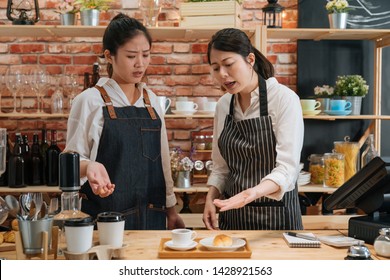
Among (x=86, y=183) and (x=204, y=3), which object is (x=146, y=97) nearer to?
(x=86, y=183)

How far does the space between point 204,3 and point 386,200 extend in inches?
73.6

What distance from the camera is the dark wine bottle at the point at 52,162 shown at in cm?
351

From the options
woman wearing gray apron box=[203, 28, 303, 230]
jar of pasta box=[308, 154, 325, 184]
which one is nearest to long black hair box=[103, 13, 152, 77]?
woman wearing gray apron box=[203, 28, 303, 230]

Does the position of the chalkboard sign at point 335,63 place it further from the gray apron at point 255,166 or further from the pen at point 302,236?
the pen at point 302,236

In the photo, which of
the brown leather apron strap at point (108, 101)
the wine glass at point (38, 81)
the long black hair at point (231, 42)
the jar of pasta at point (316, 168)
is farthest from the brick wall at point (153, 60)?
the long black hair at point (231, 42)

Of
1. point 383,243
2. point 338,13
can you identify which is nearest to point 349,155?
point 338,13

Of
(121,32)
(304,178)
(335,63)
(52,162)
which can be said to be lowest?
(304,178)

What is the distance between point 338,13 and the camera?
3.51m

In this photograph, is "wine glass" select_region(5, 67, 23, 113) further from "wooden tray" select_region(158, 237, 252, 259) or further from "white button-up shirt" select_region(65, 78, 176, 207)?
"wooden tray" select_region(158, 237, 252, 259)

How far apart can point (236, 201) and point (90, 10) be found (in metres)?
1.94

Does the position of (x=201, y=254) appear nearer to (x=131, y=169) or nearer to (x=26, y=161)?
(x=131, y=169)

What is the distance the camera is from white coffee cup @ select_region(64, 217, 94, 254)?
1.54m

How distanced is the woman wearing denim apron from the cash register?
2.64 feet

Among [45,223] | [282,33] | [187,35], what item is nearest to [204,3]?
[187,35]
